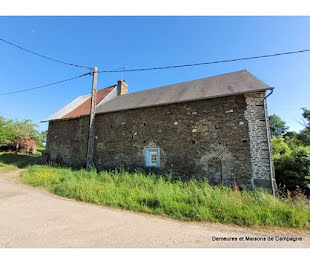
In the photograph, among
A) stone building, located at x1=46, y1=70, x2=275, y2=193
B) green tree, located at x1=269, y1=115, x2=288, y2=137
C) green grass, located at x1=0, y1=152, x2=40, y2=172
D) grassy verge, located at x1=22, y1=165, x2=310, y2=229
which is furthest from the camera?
green tree, located at x1=269, y1=115, x2=288, y2=137

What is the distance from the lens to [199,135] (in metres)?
8.20

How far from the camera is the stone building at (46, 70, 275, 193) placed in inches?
282

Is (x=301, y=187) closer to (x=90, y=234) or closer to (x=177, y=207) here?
(x=177, y=207)

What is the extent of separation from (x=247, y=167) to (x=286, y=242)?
4470 millimetres

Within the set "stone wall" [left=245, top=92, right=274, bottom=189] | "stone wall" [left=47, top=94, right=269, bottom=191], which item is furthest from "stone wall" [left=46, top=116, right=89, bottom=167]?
"stone wall" [left=245, top=92, right=274, bottom=189]

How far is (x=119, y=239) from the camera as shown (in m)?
2.79

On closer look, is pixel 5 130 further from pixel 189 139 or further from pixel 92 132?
pixel 189 139

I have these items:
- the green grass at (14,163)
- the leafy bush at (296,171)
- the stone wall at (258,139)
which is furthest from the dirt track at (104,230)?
the green grass at (14,163)

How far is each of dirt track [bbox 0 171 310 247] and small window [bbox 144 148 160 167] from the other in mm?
4732

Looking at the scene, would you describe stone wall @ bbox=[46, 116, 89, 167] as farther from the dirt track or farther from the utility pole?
the dirt track

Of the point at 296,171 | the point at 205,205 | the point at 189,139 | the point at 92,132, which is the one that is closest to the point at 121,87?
the point at 92,132

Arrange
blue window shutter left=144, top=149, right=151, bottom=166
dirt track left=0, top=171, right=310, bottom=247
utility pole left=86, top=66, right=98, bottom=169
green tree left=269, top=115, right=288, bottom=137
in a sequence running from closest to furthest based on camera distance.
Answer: dirt track left=0, top=171, right=310, bottom=247
blue window shutter left=144, top=149, right=151, bottom=166
utility pole left=86, top=66, right=98, bottom=169
green tree left=269, top=115, right=288, bottom=137

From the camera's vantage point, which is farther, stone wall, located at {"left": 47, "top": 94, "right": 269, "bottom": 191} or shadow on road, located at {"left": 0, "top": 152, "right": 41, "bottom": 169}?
shadow on road, located at {"left": 0, "top": 152, "right": 41, "bottom": 169}

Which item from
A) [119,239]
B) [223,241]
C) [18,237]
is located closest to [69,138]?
[18,237]
